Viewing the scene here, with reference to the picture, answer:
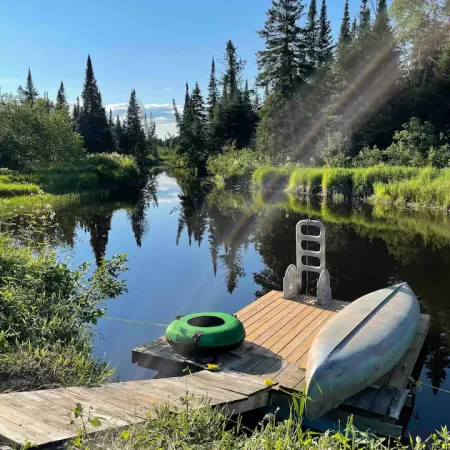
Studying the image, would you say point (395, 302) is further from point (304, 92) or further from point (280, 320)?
point (304, 92)

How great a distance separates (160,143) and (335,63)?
71671mm

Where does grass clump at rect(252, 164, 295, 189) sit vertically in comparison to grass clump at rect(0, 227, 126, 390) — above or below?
above

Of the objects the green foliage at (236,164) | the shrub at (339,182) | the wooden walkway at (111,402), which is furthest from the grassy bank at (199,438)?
the green foliage at (236,164)

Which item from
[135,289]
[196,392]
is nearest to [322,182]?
[135,289]

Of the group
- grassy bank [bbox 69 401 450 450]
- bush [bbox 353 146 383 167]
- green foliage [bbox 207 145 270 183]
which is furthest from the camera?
green foliage [bbox 207 145 270 183]

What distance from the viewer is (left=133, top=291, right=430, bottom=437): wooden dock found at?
3.63 metres

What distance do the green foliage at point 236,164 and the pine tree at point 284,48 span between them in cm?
567

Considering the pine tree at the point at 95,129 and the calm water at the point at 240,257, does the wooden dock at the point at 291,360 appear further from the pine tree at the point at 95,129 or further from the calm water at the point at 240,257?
the pine tree at the point at 95,129

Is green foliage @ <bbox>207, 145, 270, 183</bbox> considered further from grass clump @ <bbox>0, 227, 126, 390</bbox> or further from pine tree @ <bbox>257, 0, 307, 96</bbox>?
grass clump @ <bbox>0, 227, 126, 390</bbox>

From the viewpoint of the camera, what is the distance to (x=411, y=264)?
369 inches

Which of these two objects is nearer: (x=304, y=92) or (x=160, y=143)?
(x=304, y=92)

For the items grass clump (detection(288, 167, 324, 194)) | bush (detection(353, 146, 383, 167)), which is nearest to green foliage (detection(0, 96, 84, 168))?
grass clump (detection(288, 167, 324, 194))

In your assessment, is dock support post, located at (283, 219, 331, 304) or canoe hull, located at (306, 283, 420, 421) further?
dock support post, located at (283, 219, 331, 304)

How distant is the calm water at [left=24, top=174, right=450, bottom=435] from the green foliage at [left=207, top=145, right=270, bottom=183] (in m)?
10.4
